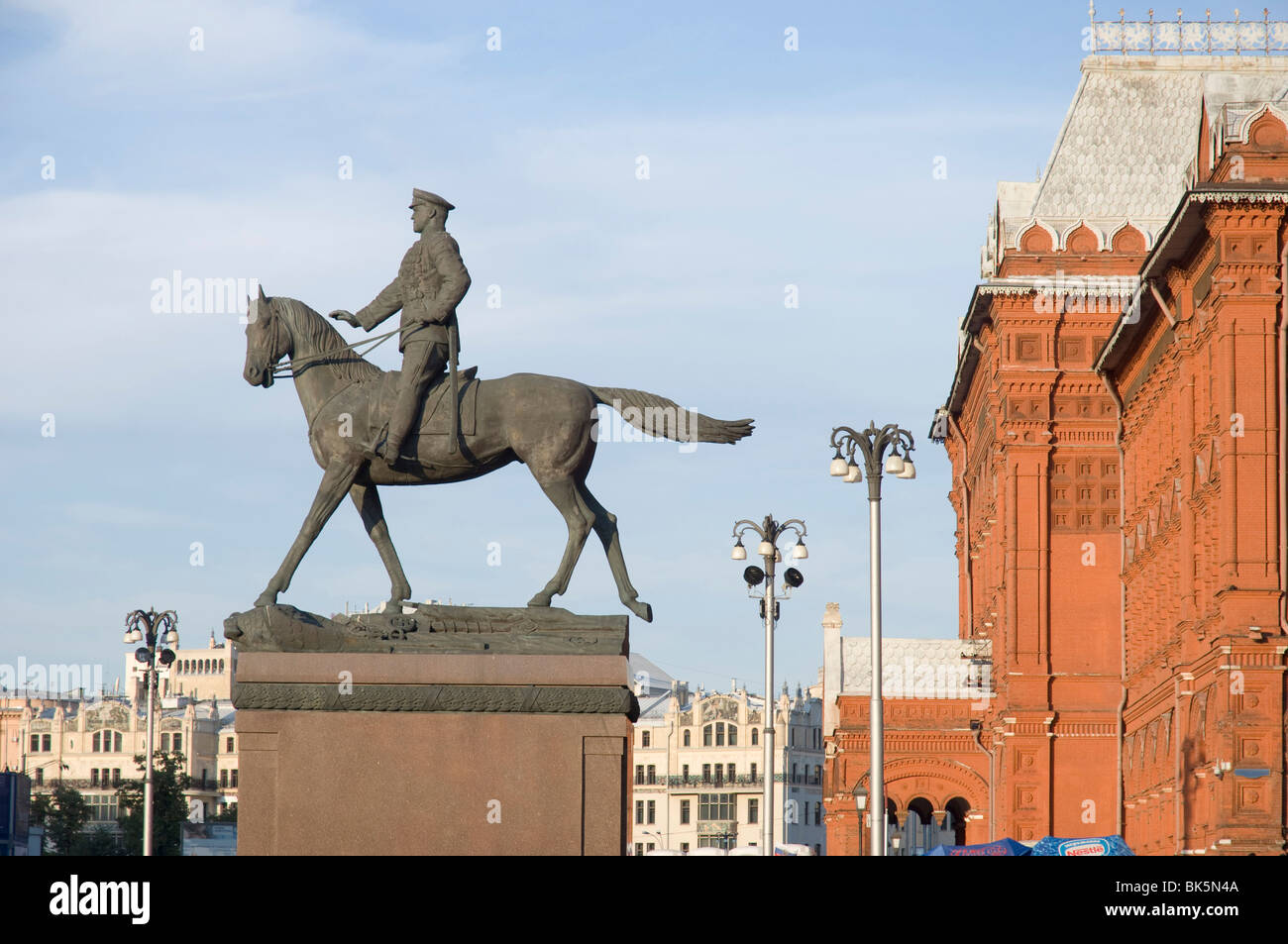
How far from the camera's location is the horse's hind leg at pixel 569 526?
64.2 feet

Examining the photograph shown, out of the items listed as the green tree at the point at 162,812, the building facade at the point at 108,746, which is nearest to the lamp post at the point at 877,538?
the green tree at the point at 162,812

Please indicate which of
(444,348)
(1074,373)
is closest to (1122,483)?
(1074,373)

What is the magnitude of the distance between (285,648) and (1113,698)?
43638 millimetres

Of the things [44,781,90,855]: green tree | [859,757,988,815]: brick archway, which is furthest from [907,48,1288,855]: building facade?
Answer: [44,781,90,855]: green tree

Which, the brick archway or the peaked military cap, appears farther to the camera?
the brick archway

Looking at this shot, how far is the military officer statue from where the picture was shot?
19.5 metres

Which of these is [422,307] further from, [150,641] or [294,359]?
[150,641]

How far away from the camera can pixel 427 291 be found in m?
19.8

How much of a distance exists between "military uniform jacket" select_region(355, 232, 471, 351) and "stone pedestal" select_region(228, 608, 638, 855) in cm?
310

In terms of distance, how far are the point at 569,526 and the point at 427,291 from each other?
8.34 feet

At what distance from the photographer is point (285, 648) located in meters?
18.7

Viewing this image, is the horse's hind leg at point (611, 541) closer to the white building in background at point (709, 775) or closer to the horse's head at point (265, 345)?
the horse's head at point (265, 345)

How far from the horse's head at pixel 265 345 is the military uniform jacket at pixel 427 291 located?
2.86ft

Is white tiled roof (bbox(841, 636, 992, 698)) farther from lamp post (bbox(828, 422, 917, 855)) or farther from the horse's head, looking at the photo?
the horse's head
